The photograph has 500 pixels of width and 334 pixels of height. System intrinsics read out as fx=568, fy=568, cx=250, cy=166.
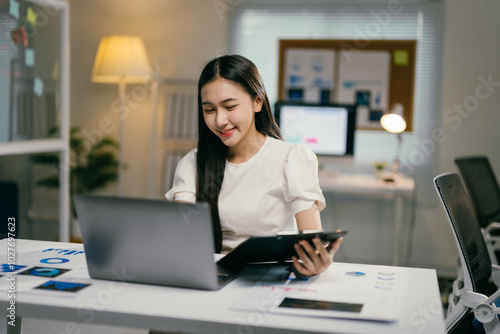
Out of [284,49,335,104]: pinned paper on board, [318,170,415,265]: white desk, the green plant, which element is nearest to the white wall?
the green plant

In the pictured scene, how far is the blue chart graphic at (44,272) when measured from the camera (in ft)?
4.00

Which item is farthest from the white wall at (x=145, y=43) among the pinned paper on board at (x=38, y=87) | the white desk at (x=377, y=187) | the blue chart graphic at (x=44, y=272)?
the blue chart graphic at (x=44, y=272)

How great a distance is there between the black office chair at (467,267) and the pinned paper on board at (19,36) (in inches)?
89.0

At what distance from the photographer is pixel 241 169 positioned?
63.9 inches

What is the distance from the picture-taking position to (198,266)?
1.08 meters

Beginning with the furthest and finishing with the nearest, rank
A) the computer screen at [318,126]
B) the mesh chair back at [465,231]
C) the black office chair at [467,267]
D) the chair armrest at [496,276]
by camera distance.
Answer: the computer screen at [318,126] → the chair armrest at [496,276] → the mesh chair back at [465,231] → the black office chair at [467,267]

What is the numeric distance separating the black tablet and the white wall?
9.99 ft

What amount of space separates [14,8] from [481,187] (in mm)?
2576

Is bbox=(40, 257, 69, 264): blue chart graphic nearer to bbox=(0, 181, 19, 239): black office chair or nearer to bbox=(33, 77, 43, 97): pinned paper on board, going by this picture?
bbox=(0, 181, 19, 239): black office chair

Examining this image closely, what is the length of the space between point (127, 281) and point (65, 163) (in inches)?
95.1

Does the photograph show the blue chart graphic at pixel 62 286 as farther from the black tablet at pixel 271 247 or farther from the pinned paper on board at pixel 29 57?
the pinned paper on board at pixel 29 57

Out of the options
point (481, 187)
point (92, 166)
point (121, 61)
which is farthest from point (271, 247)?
point (92, 166)

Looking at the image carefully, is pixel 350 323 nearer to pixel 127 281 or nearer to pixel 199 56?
pixel 127 281

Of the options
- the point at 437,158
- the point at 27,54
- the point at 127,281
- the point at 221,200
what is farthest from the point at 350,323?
the point at 437,158
